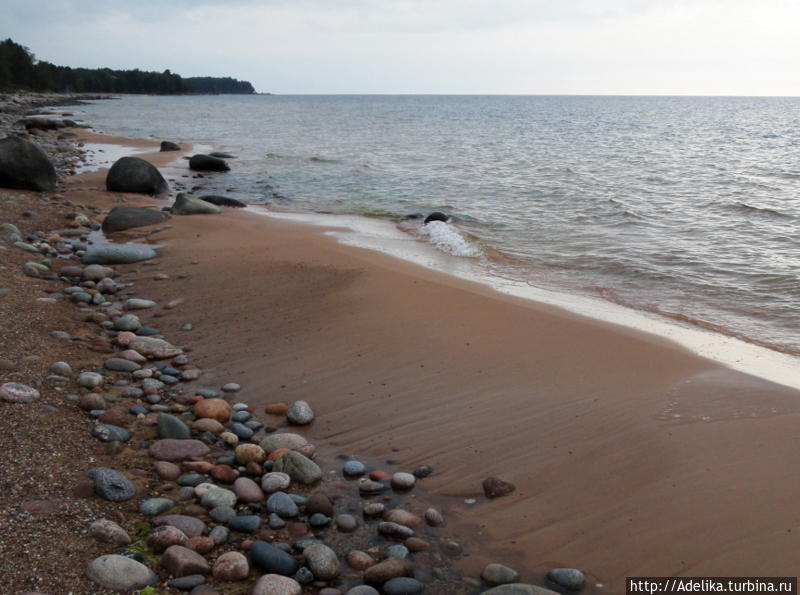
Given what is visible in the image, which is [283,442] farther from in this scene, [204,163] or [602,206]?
[204,163]

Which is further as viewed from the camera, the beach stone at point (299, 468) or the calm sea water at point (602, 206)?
the calm sea water at point (602, 206)

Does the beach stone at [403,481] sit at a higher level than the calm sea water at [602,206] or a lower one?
lower

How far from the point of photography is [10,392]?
4.52 metres

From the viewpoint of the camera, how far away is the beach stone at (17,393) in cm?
448

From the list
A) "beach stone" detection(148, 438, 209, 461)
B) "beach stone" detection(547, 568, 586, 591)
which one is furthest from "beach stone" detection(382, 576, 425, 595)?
"beach stone" detection(148, 438, 209, 461)

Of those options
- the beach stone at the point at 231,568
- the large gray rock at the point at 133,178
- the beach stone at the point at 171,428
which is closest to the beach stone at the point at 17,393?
the beach stone at the point at 171,428

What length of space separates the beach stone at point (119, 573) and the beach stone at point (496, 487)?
2045mm

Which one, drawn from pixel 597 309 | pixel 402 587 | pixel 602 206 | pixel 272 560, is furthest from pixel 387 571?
pixel 602 206

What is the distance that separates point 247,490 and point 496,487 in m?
1.62

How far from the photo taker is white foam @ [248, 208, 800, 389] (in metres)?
6.26

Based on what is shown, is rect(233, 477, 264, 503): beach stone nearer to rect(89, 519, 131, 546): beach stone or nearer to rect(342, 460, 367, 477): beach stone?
rect(342, 460, 367, 477): beach stone

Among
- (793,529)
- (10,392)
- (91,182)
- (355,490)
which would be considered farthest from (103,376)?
(91,182)

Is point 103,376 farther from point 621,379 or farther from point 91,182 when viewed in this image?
point 91,182

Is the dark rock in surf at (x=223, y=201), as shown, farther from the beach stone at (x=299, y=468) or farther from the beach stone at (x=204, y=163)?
the beach stone at (x=299, y=468)
